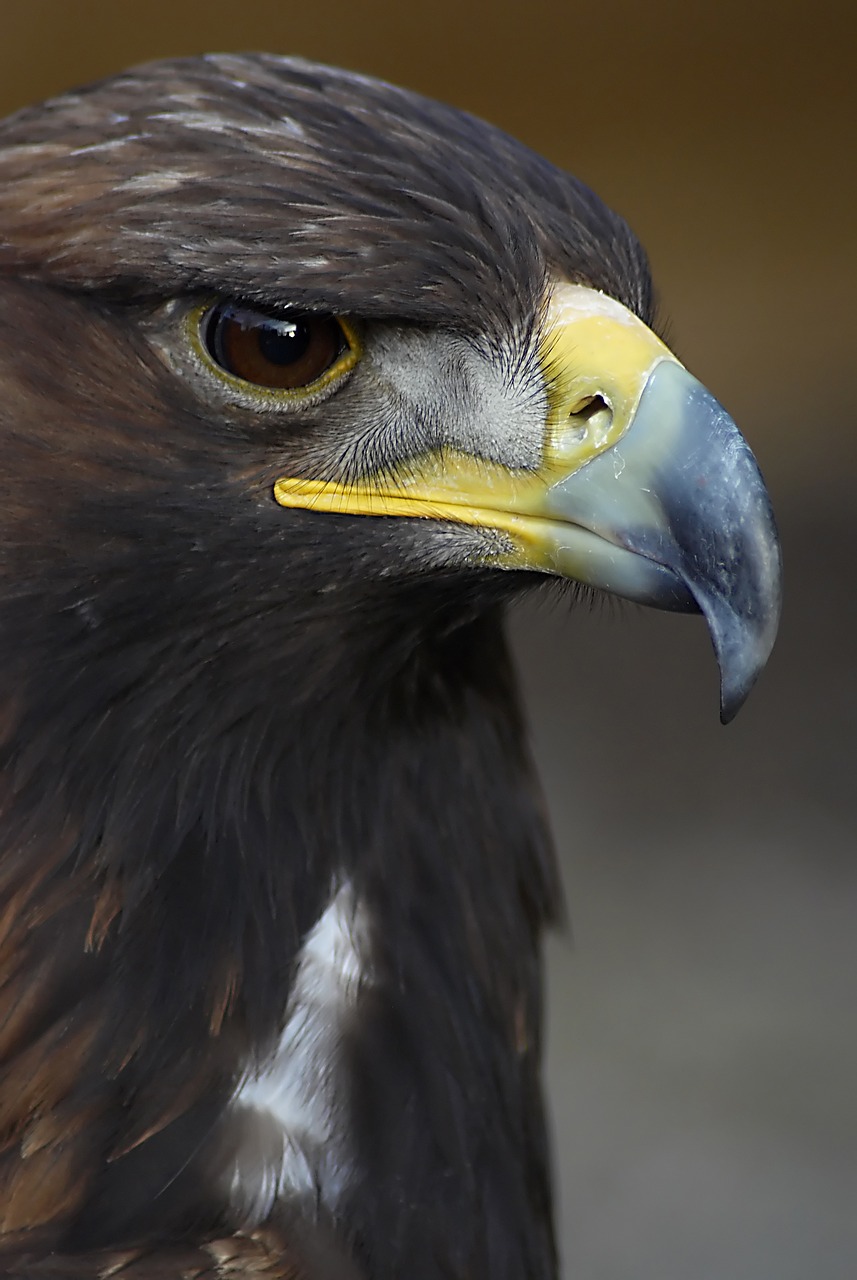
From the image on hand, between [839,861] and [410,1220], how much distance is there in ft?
10.5

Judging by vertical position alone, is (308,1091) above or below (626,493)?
below

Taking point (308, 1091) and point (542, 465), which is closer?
point (542, 465)

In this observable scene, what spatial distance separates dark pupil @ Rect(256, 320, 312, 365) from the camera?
3.81 ft

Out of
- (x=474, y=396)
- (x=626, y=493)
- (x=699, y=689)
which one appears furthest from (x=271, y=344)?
(x=699, y=689)

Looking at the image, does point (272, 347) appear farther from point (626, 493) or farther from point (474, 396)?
point (626, 493)

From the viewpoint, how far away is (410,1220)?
1.35 metres

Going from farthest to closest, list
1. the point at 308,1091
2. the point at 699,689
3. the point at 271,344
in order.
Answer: the point at 699,689
the point at 308,1091
the point at 271,344

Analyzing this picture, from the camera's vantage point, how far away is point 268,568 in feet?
4.09

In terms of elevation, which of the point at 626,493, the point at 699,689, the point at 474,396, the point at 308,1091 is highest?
the point at 699,689

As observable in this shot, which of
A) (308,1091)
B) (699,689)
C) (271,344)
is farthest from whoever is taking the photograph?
(699,689)

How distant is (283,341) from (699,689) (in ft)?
13.2

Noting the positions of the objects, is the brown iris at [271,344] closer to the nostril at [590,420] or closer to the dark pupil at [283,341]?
the dark pupil at [283,341]

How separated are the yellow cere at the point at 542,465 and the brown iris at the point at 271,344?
9 centimetres

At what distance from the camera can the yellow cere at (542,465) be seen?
3.98ft
